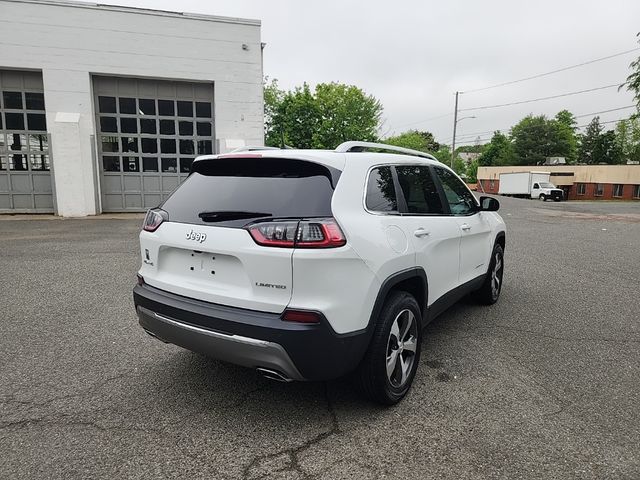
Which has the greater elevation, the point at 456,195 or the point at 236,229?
the point at 456,195

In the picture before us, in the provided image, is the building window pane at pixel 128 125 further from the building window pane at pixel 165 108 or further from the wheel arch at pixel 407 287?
the wheel arch at pixel 407 287

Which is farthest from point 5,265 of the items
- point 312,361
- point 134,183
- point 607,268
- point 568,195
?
point 568,195

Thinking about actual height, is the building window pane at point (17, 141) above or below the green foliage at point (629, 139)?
below

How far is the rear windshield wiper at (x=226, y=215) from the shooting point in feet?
8.82

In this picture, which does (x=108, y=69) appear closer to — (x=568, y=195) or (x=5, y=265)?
(x=5, y=265)

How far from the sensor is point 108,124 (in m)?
14.8

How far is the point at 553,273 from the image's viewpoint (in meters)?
7.25

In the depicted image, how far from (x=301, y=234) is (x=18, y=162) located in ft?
50.8

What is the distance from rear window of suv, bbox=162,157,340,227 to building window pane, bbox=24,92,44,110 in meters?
14.2

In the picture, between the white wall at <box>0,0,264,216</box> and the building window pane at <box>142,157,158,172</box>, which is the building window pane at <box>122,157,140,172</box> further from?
the white wall at <box>0,0,264,216</box>

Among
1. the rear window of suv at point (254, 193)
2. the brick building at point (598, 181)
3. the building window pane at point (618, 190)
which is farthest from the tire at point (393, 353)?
the building window pane at point (618, 190)

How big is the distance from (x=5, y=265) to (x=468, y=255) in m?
7.15

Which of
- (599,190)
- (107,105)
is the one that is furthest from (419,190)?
(599,190)

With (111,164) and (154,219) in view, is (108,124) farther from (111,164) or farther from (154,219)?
(154,219)
